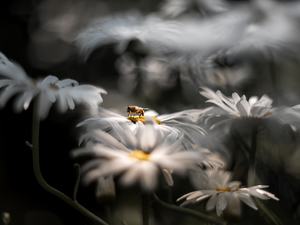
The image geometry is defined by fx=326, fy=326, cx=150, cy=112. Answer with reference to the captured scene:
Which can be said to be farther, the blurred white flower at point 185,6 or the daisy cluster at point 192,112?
the blurred white flower at point 185,6

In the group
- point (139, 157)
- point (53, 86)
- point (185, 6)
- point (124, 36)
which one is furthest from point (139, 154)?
point (185, 6)

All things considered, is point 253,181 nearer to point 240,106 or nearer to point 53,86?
point 240,106

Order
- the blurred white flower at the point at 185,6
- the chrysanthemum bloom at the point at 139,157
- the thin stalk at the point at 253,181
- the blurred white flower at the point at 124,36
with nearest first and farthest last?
the chrysanthemum bloom at the point at 139,157 < the thin stalk at the point at 253,181 < the blurred white flower at the point at 124,36 < the blurred white flower at the point at 185,6

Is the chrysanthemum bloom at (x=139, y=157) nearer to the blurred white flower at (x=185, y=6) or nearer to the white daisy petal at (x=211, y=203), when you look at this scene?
the white daisy petal at (x=211, y=203)

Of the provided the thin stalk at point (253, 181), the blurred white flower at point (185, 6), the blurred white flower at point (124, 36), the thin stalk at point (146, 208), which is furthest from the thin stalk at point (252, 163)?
the blurred white flower at point (185, 6)

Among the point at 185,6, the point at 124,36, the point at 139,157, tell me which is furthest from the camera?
the point at 185,6

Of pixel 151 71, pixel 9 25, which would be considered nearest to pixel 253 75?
pixel 151 71

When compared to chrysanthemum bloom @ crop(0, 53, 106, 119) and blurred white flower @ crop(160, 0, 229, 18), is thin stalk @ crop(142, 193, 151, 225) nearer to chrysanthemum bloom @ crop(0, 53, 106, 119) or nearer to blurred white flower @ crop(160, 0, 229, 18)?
chrysanthemum bloom @ crop(0, 53, 106, 119)

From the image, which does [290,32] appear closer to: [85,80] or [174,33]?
[174,33]
